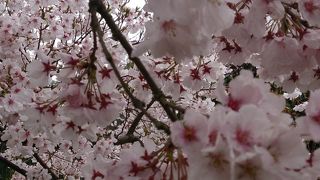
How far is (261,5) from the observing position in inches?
83.2

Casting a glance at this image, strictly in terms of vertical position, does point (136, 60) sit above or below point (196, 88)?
below

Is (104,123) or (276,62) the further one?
(276,62)

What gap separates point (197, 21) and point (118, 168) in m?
0.60

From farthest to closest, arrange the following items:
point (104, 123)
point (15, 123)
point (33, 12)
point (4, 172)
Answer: point (4, 172) → point (33, 12) → point (15, 123) → point (104, 123)

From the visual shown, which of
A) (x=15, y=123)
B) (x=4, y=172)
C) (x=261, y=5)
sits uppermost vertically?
(x=4, y=172)

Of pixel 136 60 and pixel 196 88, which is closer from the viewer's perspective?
pixel 136 60

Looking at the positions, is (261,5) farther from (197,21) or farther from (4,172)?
(4,172)

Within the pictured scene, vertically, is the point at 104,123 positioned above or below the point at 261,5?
below

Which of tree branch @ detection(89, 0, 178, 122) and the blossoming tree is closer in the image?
the blossoming tree

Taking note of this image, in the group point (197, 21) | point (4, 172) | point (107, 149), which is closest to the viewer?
point (197, 21)

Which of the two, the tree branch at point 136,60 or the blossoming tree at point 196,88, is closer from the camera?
the blossoming tree at point 196,88

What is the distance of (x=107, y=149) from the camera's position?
5.98 m

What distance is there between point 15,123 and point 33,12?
2.19 meters

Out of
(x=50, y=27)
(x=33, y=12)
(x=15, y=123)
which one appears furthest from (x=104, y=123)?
(x=33, y=12)
